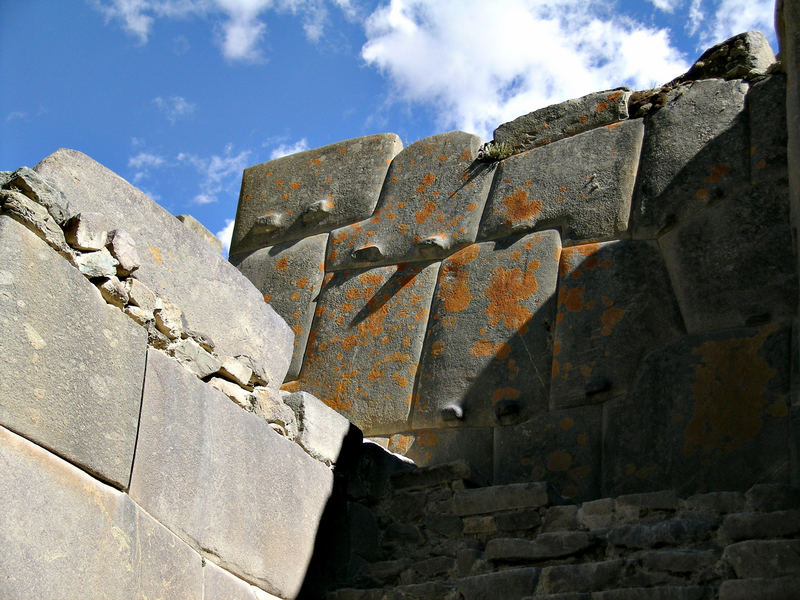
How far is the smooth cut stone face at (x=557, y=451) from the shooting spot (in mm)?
3979

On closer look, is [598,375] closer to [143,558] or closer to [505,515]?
[505,515]

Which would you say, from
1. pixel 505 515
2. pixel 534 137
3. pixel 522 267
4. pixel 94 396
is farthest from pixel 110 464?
pixel 534 137

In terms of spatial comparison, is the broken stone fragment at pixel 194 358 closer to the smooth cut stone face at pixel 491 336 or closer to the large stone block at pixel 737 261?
the smooth cut stone face at pixel 491 336

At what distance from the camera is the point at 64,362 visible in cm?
262

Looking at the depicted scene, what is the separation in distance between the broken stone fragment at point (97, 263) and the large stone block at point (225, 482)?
27 cm

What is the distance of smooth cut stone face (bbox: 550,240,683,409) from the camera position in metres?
4.11

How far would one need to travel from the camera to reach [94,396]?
2709 millimetres

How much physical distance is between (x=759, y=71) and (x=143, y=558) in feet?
10.6

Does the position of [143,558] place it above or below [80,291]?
below

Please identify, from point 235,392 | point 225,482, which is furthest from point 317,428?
point 225,482

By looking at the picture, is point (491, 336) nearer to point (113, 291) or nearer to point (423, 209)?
point (423, 209)

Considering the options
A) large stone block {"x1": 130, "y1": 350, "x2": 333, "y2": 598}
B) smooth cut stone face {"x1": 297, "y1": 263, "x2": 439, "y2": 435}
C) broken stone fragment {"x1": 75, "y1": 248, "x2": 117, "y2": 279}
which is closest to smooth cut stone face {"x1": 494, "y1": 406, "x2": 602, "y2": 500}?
smooth cut stone face {"x1": 297, "y1": 263, "x2": 439, "y2": 435}

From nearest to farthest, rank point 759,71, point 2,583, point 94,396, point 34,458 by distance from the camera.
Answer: point 2,583 < point 34,458 < point 94,396 < point 759,71

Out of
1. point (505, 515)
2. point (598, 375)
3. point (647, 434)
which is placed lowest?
point (505, 515)
